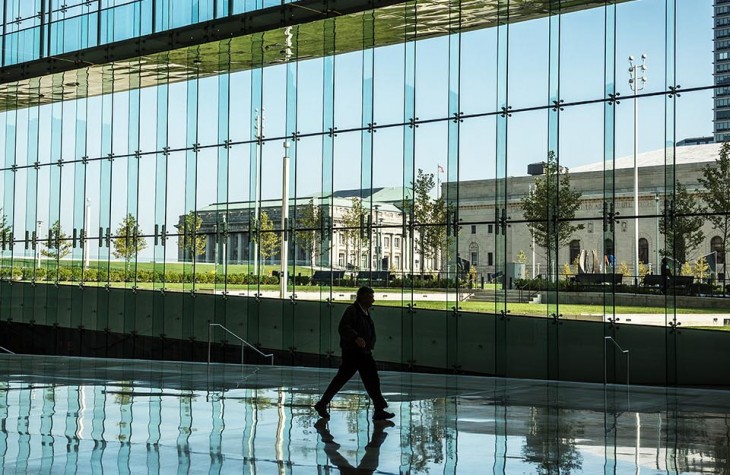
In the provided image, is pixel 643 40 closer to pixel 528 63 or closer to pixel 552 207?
pixel 528 63

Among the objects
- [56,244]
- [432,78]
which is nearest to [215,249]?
[56,244]

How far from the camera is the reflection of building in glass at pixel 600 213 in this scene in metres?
18.9

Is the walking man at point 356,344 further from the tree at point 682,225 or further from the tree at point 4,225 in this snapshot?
the tree at point 4,225

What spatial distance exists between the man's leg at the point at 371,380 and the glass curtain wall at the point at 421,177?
29.2 feet

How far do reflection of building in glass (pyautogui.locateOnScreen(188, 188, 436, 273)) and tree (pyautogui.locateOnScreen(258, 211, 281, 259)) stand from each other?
0.09m

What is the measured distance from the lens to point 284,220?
2592 cm

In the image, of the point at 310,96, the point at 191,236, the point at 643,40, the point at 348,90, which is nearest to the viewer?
the point at 643,40

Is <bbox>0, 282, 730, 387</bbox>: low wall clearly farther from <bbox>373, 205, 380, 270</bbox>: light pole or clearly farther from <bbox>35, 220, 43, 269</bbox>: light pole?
<bbox>373, 205, 380, 270</bbox>: light pole

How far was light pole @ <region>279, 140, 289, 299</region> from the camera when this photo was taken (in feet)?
84.4

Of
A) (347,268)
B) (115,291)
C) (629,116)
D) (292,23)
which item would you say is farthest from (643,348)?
(115,291)

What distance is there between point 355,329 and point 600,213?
9567 millimetres

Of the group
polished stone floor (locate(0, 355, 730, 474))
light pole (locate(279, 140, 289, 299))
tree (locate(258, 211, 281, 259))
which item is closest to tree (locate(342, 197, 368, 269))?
light pole (locate(279, 140, 289, 299))

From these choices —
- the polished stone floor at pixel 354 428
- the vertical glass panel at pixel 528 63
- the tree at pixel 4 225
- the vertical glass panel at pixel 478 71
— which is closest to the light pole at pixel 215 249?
the vertical glass panel at pixel 478 71

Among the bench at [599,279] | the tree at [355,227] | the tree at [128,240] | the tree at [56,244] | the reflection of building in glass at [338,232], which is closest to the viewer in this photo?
the bench at [599,279]
